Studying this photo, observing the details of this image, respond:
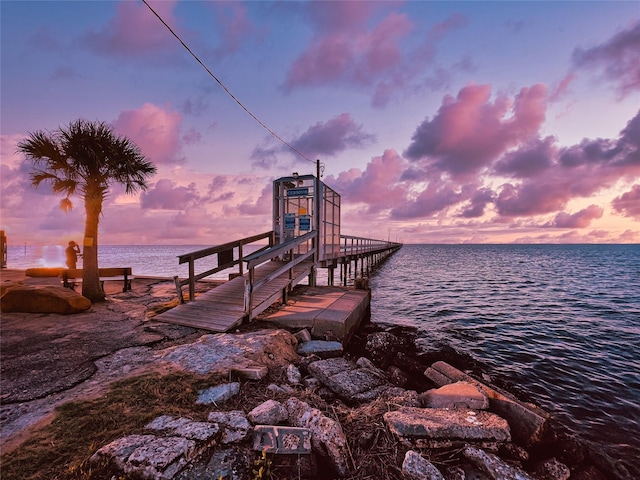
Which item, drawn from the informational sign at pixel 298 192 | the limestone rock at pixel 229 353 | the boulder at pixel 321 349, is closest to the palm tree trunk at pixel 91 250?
the limestone rock at pixel 229 353

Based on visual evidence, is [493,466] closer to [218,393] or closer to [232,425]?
[232,425]

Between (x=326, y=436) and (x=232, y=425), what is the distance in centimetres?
94

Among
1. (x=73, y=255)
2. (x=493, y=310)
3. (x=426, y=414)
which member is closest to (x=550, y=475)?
(x=426, y=414)

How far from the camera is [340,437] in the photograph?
9.43ft

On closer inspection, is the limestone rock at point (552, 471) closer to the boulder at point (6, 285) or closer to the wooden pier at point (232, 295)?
the wooden pier at point (232, 295)

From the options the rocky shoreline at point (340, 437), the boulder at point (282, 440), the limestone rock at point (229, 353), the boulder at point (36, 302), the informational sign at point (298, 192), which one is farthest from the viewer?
the informational sign at point (298, 192)

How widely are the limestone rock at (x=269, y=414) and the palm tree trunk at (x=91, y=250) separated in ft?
27.6

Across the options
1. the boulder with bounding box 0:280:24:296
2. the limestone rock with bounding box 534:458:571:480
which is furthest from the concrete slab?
the boulder with bounding box 0:280:24:296

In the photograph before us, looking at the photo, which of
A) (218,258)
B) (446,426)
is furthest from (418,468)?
(218,258)

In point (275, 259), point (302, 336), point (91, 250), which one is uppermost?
point (91, 250)

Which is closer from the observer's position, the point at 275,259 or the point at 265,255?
the point at 265,255

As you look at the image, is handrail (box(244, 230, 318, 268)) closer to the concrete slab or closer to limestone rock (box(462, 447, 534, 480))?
the concrete slab

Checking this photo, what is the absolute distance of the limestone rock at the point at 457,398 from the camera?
12.5 feet

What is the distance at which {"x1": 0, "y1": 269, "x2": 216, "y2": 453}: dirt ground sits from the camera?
3.40 metres
